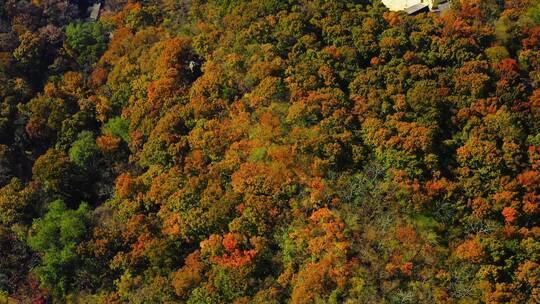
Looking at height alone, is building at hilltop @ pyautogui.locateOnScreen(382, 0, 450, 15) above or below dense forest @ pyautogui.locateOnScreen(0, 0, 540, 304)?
above

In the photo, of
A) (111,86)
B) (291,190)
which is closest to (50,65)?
(111,86)

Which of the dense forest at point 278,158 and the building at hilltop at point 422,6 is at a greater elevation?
the building at hilltop at point 422,6

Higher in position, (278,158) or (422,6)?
(422,6)

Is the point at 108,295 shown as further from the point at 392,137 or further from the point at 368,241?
the point at 392,137

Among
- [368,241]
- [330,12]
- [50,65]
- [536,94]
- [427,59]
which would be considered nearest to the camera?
[368,241]

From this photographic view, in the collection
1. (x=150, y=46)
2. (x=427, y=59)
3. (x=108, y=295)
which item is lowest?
(x=108, y=295)

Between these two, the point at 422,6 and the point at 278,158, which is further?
the point at 422,6

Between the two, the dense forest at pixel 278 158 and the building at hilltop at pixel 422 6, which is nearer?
the dense forest at pixel 278 158

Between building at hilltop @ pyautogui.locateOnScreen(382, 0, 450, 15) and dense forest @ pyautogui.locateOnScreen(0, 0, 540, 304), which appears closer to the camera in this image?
dense forest @ pyautogui.locateOnScreen(0, 0, 540, 304)
